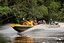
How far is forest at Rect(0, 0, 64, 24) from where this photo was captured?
1476 inches

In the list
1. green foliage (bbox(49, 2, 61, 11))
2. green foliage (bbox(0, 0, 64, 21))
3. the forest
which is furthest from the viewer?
green foliage (bbox(49, 2, 61, 11))

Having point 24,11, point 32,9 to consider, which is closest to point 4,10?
point 24,11

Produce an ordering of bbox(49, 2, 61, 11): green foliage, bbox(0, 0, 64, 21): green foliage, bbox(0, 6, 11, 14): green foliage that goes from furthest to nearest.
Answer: bbox(49, 2, 61, 11): green foliage, bbox(0, 0, 64, 21): green foliage, bbox(0, 6, 11, 14): green foliage

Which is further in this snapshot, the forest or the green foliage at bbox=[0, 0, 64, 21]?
the green foliage at bbox=[0, 0, 64, 21]

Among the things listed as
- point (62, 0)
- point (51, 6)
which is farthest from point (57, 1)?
point (51, 6)

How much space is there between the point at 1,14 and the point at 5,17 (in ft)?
2.52

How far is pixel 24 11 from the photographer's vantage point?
3850 centimetres

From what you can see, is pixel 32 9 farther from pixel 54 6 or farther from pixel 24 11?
pixel 54 6

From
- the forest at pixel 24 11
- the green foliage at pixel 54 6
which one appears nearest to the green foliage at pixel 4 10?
the forest at pixel 24 11

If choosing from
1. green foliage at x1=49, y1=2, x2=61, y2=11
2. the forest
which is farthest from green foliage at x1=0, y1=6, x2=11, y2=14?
green foliage at x1=49, y1=2, x2=61, y2=11

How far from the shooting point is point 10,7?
38875 millimetres

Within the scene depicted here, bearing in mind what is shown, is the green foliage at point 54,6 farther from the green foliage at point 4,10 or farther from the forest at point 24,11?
the green foliage at point 4,10

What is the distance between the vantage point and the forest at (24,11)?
37500mm

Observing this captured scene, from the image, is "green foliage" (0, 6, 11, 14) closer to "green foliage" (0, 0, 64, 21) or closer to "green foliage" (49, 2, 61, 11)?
"green foliage" (0, 0, 64, 21)
